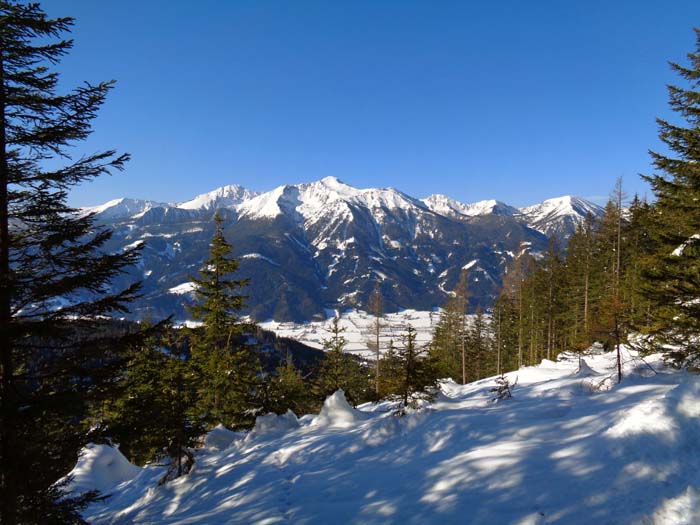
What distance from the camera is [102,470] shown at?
57.2 ft

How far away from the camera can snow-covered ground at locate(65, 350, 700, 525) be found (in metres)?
6.20

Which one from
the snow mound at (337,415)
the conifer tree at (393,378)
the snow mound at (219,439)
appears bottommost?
the snow mound at (219,439)

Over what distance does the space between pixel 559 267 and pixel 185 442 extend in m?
42.1

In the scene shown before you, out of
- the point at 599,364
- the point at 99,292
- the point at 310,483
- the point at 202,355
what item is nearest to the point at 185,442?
the point at 310,483

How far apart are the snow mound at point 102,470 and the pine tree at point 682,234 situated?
896 inches

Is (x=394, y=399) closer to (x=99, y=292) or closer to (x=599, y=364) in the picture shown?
(x=99, y=292)

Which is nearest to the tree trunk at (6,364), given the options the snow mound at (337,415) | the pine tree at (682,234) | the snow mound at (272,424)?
the snow mound at (272,424)

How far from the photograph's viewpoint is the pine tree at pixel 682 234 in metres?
12.6

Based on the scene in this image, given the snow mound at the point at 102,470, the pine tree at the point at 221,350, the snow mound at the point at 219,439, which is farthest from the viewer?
the pine tree at the point at 221,350

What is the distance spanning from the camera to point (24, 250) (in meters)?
7.37

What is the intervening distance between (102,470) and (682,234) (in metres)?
26.4

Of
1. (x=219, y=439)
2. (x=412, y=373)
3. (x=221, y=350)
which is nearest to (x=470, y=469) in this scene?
(x=412, y=373)

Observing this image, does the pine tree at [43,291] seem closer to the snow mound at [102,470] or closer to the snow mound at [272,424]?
the snow mound at [272,424]

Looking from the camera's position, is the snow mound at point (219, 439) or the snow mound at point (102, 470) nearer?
the snow mound at point (219, 439)
